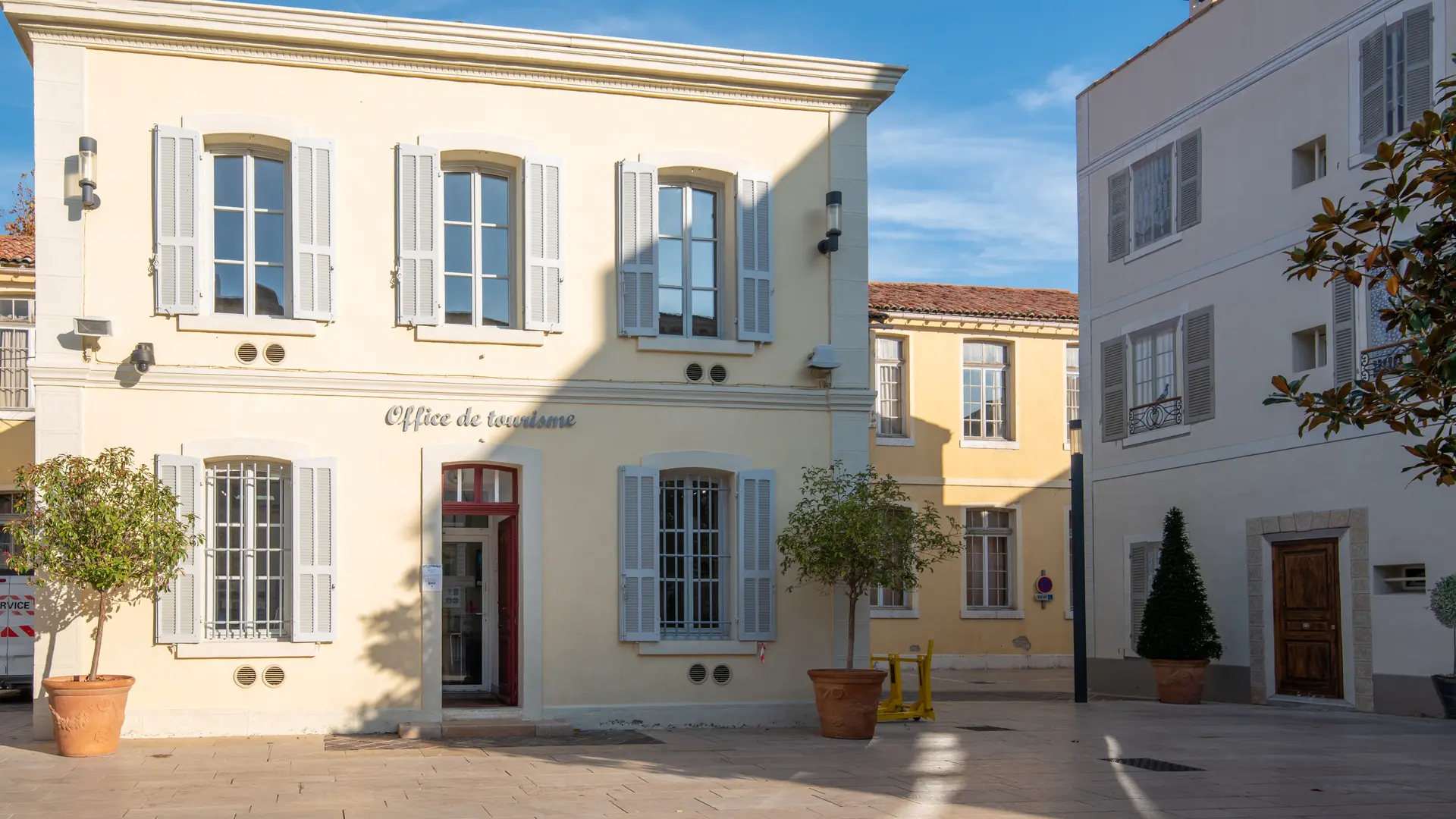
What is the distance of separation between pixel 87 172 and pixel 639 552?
589 cm

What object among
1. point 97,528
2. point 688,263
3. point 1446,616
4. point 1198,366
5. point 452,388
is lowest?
point 1446,616

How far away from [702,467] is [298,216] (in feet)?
14.4

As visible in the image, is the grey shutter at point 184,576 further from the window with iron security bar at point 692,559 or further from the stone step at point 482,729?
the window with iron security bar at point 692,559

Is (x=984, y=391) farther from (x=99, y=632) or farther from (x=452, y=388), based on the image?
(x=99, y=632)

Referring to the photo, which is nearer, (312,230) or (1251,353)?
(312,230)

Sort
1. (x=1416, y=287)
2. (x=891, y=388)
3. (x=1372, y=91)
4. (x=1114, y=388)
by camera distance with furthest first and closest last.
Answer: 1. (x=891, y=388)
2. (x=1114, y=388)
3. (x=1372, y=91)
4. (x=1416, y=287)

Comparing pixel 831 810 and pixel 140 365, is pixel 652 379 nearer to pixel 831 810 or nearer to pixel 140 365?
pixel 140 365

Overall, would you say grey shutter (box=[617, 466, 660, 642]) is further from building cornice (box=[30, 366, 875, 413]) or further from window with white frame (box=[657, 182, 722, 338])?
window with white frame (box=[657, 182, 722, 338])

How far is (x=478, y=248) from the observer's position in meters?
13.5

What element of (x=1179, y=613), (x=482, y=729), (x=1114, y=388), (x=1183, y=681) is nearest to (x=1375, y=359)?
(x=1179, y=613)

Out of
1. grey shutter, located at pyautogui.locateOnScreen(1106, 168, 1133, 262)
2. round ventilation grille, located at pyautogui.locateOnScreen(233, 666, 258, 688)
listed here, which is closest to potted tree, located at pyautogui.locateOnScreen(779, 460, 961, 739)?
round ventilation grille, located at pyautogui.locateOnScreen(233, 666, 258, 688)

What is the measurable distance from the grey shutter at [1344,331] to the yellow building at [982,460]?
34.8 ft

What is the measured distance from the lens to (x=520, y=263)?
44.1 ft

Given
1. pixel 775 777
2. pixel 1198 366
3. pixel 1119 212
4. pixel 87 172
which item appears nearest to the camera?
pixel 775 777
